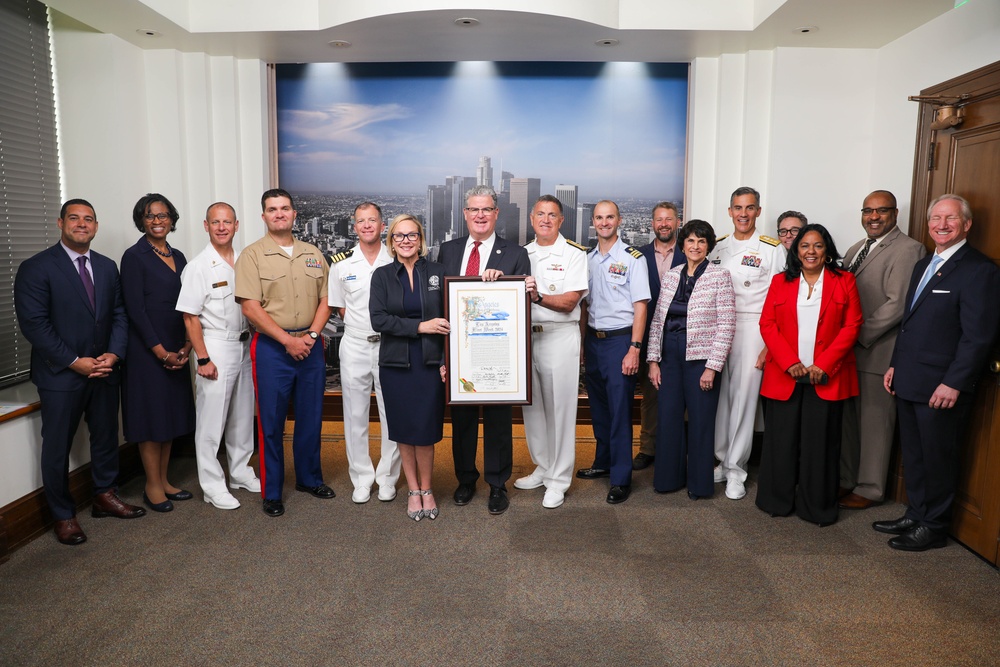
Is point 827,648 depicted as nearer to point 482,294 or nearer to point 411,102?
point 482,294

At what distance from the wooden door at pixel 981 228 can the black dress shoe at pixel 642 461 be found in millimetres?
1724

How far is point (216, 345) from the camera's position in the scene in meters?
3.73

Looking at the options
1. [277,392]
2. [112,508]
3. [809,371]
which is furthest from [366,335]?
[809,371]

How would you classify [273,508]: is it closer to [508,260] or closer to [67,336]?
[67,336]

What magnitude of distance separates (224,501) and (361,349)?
114 cm

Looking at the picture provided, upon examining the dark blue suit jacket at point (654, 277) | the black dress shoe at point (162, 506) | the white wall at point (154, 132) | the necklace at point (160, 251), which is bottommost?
the black dress shoe at point (162, 506)

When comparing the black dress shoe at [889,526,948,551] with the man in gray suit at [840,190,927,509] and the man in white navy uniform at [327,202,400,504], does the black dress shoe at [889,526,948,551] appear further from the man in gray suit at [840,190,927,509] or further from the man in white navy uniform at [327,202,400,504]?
the man in white navy uniform at [327,202,400,504]

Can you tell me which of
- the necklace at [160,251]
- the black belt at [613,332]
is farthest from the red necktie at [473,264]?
the necklace at [160,251]

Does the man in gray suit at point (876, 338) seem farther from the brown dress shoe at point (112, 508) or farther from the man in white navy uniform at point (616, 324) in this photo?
the brown dress shoe at point (112, 508)

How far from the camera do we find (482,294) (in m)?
3.42

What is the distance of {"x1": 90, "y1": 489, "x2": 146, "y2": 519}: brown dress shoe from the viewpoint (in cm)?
363

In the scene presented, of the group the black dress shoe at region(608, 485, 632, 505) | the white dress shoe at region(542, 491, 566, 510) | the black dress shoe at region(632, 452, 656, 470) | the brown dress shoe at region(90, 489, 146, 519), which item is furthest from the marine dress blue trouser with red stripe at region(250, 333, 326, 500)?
the black dress shoe at region(632, 452, 656, 470)

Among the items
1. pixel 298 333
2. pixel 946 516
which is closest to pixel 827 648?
pixel 946 516

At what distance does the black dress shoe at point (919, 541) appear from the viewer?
→ 326cm
